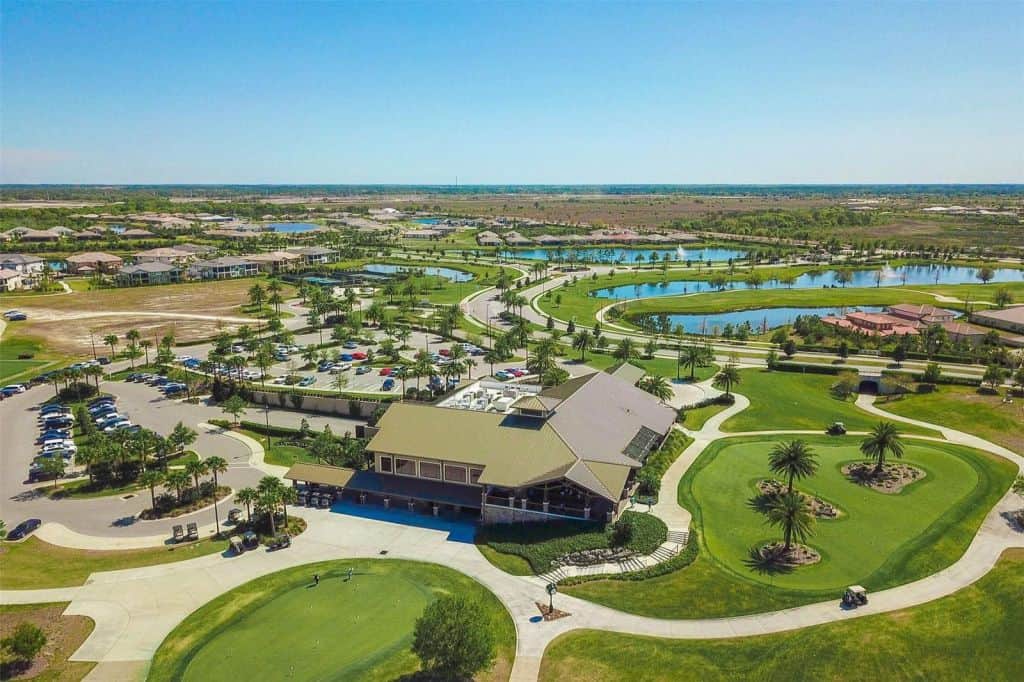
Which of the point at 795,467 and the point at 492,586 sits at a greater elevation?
the point at 795,467

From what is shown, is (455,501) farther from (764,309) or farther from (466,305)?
(764,309)

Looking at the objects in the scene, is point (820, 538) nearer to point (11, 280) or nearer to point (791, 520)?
point (791, 520)

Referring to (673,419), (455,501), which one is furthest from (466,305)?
(455,501)

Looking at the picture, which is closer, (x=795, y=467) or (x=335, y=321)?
(x=795, y=467)

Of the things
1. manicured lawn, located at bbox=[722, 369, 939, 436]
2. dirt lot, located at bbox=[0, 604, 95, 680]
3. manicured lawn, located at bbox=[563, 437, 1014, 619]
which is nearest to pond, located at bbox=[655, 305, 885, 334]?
manicured lawn, located at bbox=[722, 369, 939, 436]

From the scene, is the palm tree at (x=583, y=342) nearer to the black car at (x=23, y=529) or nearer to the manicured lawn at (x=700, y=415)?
the manicured lawn at (x=700, y=415)

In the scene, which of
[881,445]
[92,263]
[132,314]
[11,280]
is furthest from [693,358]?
[92,263]
